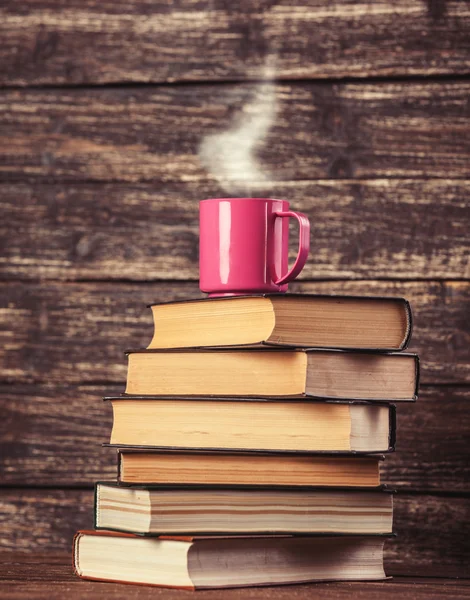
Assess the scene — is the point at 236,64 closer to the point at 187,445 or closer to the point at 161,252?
the point at 161,252

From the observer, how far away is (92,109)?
1570 millimetres

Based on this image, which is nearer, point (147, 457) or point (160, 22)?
point (147, 457)

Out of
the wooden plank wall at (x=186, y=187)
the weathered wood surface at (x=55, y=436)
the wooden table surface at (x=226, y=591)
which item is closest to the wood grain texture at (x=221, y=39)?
the wooden plank wall at (x=186, y=187)

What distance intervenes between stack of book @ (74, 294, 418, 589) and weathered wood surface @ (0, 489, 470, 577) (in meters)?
0.22

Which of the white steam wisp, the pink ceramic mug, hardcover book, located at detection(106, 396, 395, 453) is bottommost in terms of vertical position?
hardcover book, located at detection(106, 396, 395, 453)

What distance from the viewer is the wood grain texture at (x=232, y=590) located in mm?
1070

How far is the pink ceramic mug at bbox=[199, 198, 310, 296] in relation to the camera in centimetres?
123

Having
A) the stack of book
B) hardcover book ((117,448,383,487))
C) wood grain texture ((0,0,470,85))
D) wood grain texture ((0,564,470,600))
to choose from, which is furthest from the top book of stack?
wood grain texture ((0,0,470,85))

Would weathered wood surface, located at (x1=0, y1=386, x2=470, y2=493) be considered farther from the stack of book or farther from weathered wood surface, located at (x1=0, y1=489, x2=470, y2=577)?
the stack of book

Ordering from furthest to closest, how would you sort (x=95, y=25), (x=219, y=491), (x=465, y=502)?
(x=95, y=25) < (x=465, y=502) < (x=219, y=491)

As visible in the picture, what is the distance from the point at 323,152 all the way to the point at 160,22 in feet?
1.04

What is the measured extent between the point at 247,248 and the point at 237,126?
1.21 feet

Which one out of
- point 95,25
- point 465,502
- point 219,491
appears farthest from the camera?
point 95,25

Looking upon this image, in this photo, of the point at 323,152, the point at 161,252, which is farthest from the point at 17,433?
the point at 323,152
